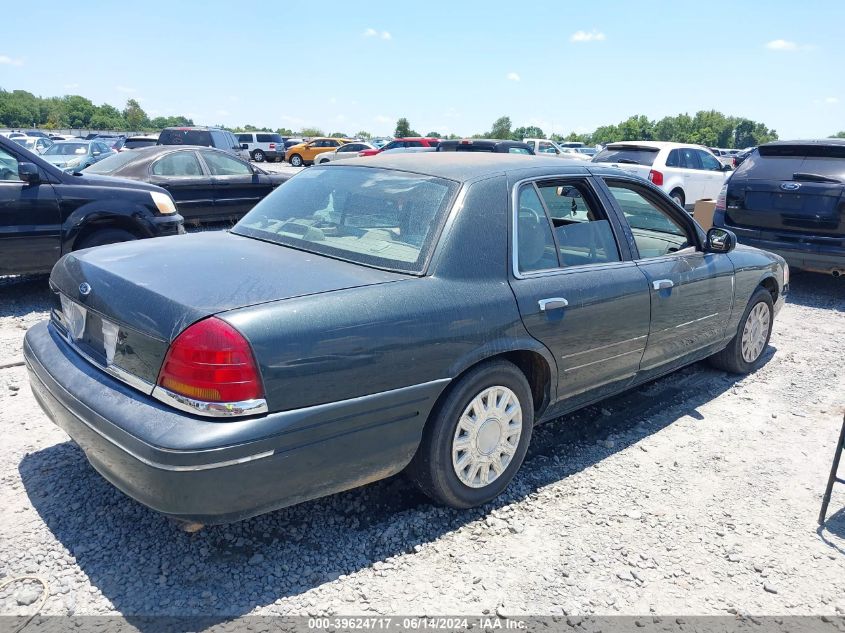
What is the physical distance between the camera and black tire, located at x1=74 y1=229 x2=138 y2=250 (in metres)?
6.35

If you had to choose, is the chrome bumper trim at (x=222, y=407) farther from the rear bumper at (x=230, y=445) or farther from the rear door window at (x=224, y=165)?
the rear door window at (x=224, y=165)

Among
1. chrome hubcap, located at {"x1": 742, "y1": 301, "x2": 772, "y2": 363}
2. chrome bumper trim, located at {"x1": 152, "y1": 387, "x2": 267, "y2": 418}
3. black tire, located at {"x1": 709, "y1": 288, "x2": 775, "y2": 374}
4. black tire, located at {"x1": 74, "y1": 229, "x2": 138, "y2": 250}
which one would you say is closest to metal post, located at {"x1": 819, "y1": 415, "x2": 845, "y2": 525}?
black tire, located at {"x1": 709, "y1": 288, "x2": 775, "y2": 374}

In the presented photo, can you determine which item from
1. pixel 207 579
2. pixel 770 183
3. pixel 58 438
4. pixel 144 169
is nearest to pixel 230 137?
pixel 144 169

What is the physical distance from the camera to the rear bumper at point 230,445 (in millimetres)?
2262

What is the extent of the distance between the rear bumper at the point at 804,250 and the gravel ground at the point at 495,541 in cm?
390

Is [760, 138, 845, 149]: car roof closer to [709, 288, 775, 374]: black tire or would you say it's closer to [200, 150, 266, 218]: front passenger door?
[709, 288, 775, 374]: black tire

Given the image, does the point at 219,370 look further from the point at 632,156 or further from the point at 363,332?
the point at 632,156

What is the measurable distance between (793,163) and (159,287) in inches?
302

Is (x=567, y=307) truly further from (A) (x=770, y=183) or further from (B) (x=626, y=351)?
(A) (x=770, y=183)

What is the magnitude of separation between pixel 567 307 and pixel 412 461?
3.70 feet

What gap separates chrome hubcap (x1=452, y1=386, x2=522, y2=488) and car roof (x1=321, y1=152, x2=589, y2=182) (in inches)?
43.0

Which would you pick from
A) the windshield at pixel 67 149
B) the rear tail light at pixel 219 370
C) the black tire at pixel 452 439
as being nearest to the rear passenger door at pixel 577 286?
the black tire at pixel 452 439

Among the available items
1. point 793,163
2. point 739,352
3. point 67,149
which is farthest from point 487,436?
point 67,149

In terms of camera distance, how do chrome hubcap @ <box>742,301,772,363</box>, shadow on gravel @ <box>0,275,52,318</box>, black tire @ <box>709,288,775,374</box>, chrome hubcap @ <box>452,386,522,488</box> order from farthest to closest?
1. shadow on gravel @ <box>0,275,52,318</box>
2. chrome hubcap @ <box>742,301,772,363</box>
3. black tire @ <box>709,288,775,374</box>
4. chrome hubcap @ <box>452,386,522,488</box>
